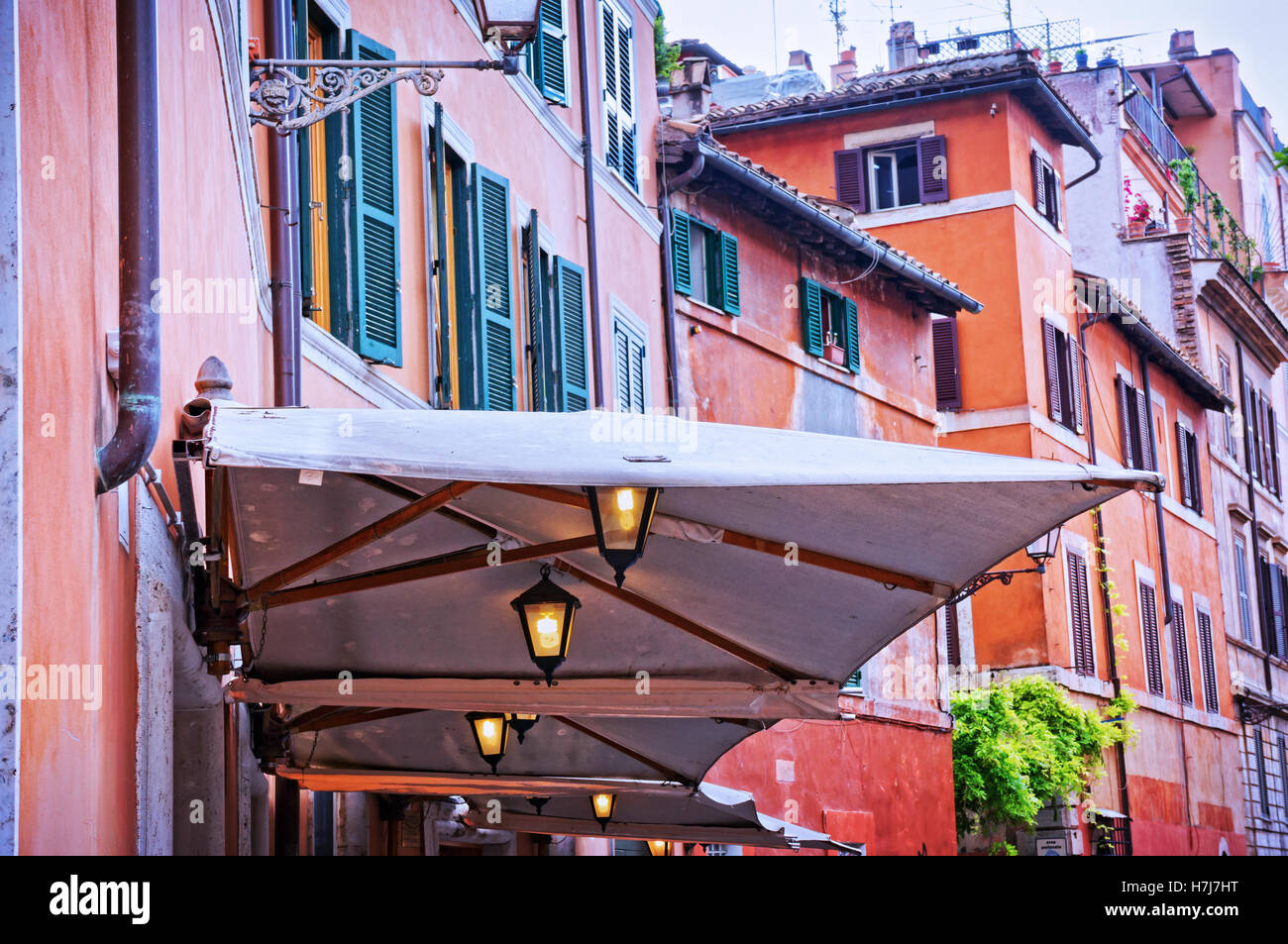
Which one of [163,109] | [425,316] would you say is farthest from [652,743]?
[163,109]

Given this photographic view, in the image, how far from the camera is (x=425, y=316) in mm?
11055

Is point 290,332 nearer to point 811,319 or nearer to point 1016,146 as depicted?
point 811,319

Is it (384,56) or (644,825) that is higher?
(384,56)

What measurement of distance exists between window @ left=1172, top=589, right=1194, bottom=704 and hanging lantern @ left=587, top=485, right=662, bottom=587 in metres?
24.6

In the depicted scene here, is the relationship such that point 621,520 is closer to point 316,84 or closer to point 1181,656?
point 316,84

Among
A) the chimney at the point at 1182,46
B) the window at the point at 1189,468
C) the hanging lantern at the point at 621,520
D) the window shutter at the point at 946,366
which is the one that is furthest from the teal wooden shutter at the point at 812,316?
the chimney at the point at 1182,46

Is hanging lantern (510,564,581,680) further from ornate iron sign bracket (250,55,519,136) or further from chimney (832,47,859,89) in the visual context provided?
chimney (832,47,859,89)

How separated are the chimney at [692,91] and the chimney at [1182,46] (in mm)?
22723

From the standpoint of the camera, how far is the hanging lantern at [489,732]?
8172 mm

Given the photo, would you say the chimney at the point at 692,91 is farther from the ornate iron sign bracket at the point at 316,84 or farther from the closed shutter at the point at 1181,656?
the closed shutter at the point at 1181,656

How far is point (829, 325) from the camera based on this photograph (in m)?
20.1

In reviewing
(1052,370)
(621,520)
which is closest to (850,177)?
(1052,370)

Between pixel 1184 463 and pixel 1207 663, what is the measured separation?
3.21 meters

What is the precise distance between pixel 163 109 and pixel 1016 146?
21.1 metres
